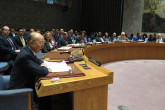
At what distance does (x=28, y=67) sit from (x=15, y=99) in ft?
1.05

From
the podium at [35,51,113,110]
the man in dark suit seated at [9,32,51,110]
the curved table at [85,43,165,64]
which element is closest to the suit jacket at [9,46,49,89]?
the man in dark suit seated at [9,32,51,110]

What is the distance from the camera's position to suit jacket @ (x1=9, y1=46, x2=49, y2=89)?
146 centimetres

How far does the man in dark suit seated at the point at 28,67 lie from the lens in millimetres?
1467

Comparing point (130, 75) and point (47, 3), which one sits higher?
point (47, 3)

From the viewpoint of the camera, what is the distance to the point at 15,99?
4.53ft

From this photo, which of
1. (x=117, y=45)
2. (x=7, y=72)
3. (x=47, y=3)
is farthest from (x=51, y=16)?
(x=7, y=72)

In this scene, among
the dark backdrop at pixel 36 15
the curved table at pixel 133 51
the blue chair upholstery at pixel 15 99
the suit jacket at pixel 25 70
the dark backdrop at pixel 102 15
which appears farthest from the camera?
the dark backdrop at pixel 102 15

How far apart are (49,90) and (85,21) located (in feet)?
42.0

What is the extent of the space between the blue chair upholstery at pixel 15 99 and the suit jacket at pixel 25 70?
179 millimetres

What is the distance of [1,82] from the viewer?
1673 millimetres

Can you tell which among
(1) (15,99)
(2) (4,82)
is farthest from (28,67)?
(2) (4,82)

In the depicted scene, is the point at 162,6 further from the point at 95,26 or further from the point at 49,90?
the point at 49,90

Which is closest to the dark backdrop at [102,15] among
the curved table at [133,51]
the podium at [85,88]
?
the curved table at [133,51]

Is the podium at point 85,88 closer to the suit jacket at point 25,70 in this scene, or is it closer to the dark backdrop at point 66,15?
the suit jacket at point 25,70
